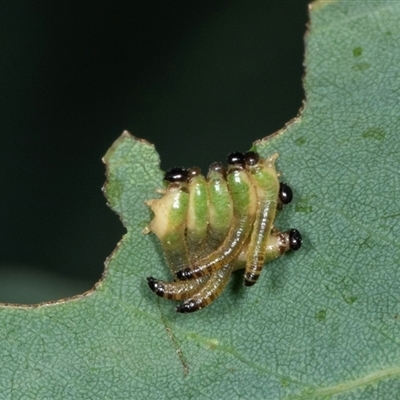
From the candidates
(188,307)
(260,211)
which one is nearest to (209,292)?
(188,307)

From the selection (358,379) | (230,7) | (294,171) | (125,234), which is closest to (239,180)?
(294,171)

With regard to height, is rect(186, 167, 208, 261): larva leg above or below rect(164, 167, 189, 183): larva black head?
below

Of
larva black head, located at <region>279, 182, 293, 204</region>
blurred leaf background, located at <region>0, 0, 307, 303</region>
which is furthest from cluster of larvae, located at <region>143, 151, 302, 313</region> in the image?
blurred leaf background, located at <region>0, 0, 307, 303</region>

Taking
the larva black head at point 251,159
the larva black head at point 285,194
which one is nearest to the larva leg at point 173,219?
the larva black head at point 251,159

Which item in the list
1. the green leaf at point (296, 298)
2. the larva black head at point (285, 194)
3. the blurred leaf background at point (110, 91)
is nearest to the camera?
the green leaf at point (296, 298)

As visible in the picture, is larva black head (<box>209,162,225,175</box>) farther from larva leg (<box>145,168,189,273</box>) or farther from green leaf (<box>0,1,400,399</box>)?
green leaf (<box>0,1,400,399</box>)

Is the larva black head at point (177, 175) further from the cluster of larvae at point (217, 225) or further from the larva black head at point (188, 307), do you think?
the larva black head at point (188, 307)

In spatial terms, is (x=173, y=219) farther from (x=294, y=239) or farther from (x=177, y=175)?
(x=294, y=239)
